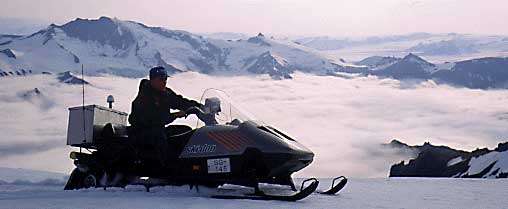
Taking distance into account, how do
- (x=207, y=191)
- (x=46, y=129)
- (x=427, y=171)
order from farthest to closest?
(x=46, y=129) < (x=427, y=171) < (x=207, y=191)

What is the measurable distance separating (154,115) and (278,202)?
196 cm

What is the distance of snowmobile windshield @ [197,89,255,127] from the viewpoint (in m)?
8.41

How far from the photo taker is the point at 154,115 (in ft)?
26.6

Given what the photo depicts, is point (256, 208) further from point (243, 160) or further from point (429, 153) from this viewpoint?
point (429, 153)

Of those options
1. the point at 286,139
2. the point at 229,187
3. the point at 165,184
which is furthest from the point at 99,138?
the point at 286,139

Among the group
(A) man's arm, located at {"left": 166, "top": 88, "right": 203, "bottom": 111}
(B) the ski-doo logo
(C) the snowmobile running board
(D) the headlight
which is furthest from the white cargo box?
(C) the snowmobile running board

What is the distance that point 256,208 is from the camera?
673 cm

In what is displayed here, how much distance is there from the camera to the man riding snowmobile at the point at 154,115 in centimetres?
810

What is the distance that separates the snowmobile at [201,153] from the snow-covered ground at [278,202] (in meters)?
0.25

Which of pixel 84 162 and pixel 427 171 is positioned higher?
pixel 84 162

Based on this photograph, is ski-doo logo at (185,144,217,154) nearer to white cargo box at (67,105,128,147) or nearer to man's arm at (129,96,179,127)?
man's arm at (129,96,179,127)

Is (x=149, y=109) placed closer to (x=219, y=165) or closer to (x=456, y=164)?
(x=219, y=165)

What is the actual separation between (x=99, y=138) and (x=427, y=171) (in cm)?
4514

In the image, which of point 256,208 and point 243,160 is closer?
point 256,208
